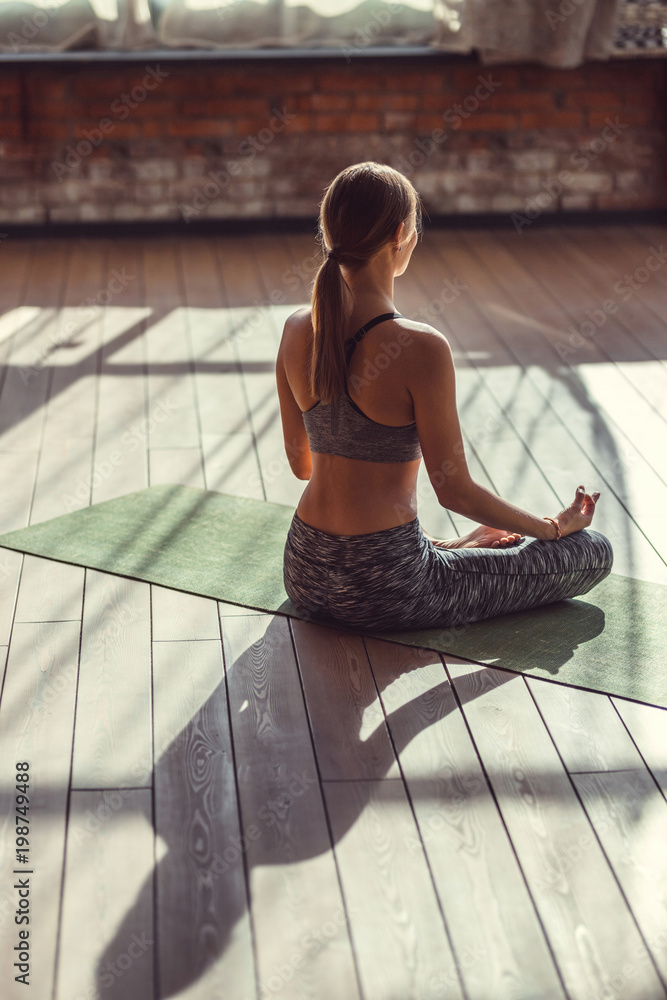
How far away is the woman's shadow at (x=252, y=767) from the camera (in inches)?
63.3

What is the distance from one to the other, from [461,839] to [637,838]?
0.93 ft

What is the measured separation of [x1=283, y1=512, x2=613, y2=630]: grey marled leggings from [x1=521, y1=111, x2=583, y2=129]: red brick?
3.77 metres

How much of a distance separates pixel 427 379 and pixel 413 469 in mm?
238

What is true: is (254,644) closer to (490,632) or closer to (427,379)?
(490,632)

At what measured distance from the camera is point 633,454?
332 cm

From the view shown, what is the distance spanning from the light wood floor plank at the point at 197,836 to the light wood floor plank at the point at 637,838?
567mm

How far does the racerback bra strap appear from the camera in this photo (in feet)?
7.02

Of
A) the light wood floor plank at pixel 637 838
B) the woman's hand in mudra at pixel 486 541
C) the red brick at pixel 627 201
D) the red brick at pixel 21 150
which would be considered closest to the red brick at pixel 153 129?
the red brick at pixel 21 150

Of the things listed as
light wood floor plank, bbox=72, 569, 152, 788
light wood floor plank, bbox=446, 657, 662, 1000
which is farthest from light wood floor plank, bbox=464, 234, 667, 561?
light wood floor plank, bbox=72, 569, 152, 788

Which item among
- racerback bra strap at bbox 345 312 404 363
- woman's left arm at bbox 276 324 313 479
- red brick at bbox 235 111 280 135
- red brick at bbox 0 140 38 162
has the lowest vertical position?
red brick at bbox 0 140 38 162

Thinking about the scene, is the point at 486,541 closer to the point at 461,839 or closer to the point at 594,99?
the point at 461,839

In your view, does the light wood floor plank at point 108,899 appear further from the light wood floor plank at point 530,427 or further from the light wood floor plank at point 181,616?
the light wood floor plank at point 530,427

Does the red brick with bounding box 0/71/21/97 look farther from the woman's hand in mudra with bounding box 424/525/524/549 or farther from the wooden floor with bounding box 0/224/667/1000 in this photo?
the woman's hand in mudra with bounding box 424/525/524/549

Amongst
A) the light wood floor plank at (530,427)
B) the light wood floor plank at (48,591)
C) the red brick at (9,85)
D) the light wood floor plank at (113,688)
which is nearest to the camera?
the light wood floor plank at (113,688)
